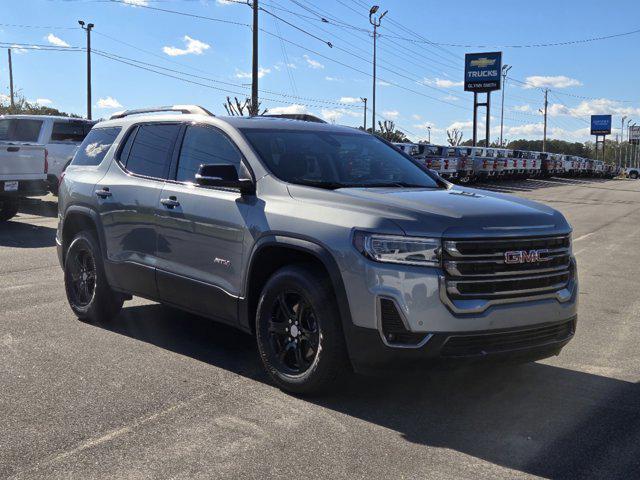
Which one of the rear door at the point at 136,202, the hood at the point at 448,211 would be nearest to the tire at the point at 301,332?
the hood at the point at 448,211

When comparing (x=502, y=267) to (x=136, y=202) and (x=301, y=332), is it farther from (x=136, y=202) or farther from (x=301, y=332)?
(x=136, y=202)

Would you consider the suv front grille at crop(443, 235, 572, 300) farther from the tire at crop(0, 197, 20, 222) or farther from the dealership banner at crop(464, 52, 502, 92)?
the dealership banner at crop(464, 52, 502, 92)

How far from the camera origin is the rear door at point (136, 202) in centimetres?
545

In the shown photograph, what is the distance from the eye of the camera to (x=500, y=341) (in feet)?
13.0

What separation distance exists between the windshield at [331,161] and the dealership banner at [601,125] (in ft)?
360

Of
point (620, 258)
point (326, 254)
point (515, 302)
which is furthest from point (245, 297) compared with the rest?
point (620, 258)

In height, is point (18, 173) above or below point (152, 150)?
below

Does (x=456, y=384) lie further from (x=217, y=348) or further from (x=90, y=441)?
(x=90, y=441)

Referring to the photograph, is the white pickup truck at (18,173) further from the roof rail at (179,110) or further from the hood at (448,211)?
the hood at (448,211)

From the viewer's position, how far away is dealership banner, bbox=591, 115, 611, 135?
4168 inches

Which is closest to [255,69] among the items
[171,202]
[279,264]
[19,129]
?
[19,129]

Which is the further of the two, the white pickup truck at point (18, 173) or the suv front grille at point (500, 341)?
the white pickup truck at point (18, 173)

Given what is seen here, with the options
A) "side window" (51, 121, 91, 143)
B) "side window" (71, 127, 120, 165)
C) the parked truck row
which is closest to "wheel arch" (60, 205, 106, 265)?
"side window" (71, 127, 120, 165)

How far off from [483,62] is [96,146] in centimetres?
6585
